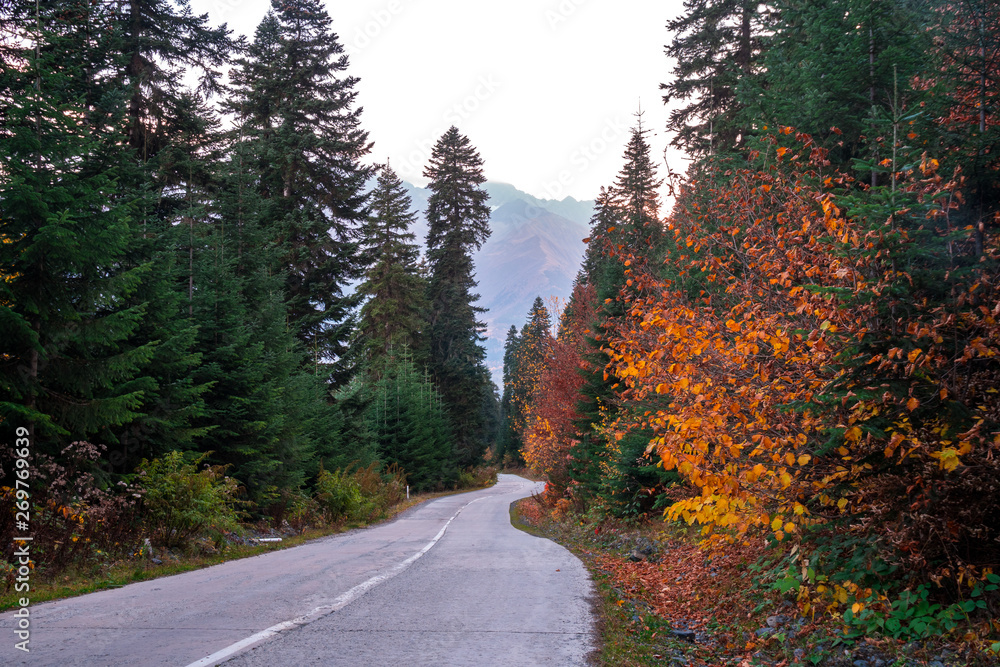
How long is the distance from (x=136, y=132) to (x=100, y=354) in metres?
9.56

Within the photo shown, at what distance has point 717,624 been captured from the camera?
664 centimetres

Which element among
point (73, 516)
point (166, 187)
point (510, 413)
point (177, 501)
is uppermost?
point (166, 187)

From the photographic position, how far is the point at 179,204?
651 inches

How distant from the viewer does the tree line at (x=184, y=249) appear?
9.20 meters

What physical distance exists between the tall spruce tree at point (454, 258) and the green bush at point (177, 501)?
35592 mm

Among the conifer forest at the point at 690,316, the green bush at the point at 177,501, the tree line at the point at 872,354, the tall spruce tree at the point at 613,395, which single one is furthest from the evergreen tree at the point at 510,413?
the tree line at the point at 872,354

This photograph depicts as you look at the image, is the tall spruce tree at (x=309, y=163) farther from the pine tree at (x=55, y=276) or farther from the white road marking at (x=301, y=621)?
the white road marking at (x=301, y=621)

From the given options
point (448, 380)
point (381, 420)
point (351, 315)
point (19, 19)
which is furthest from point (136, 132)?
point (448, 380)

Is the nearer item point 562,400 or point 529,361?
point 562,400

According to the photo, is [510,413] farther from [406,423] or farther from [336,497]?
[336,497]

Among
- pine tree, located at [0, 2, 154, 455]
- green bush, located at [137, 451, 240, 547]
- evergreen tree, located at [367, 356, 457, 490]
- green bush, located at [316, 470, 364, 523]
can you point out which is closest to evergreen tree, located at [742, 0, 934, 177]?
pine tree, located at [0, 2, 154, 455]

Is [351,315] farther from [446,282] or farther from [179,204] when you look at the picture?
[446,282]

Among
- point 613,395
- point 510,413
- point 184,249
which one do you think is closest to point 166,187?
point 184,249

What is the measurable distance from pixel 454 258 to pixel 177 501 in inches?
1455
